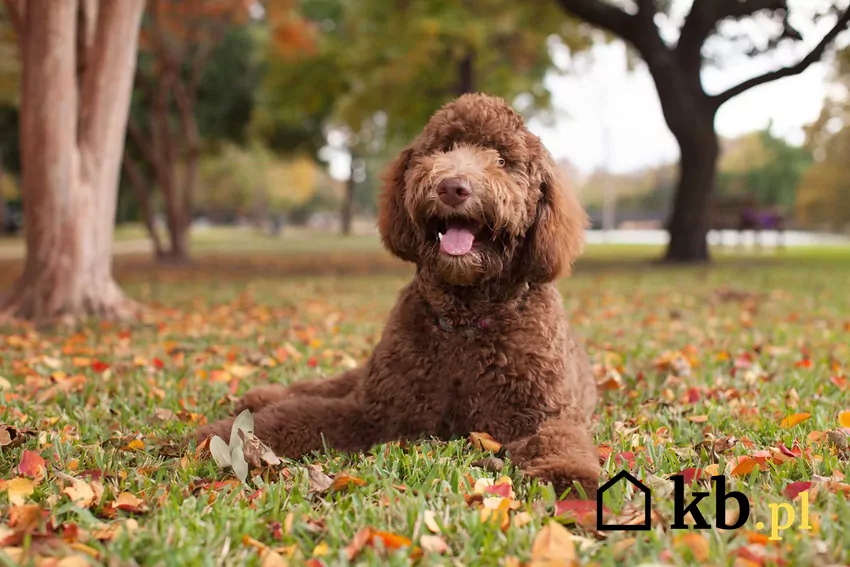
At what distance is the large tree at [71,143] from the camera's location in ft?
23.7

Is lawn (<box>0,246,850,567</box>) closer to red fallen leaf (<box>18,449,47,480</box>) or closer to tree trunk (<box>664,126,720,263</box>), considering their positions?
red fallen leaf (<box>18,449,47,480</box>)

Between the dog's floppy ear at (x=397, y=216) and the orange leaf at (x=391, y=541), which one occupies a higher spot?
the dog's floppy ear at (x=397, y=216)

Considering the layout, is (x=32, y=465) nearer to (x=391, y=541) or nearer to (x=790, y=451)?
(x=391, y=541)

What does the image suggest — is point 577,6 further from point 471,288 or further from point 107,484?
point 107,484

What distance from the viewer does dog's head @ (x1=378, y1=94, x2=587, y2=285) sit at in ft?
9.80

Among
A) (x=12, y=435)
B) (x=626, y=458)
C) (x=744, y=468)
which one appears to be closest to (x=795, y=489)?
(x=744, y=468)

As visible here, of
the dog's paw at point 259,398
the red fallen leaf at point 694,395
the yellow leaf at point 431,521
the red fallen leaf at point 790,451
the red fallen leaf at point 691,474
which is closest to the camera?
the yellow leaf at point 431,521

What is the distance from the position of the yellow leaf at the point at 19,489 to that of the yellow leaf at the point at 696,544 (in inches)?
88.5

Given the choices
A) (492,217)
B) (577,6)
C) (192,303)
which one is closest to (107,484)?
(492,217)

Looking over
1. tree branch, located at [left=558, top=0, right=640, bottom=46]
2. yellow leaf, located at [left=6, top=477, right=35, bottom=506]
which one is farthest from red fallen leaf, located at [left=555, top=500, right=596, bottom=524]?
tree branch, located at [left=558, top=0, right=640, bottom=46]

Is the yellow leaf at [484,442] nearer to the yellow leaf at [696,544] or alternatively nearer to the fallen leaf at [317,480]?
the fallen leaf at [317,480]

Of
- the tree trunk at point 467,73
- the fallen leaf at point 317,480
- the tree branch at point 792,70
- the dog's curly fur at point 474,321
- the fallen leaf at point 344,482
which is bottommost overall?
the fallen leaf at point 317,480

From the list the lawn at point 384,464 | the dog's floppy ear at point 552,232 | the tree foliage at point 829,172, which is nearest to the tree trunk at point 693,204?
the lawn at point 384,464

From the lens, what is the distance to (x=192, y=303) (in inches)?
385
